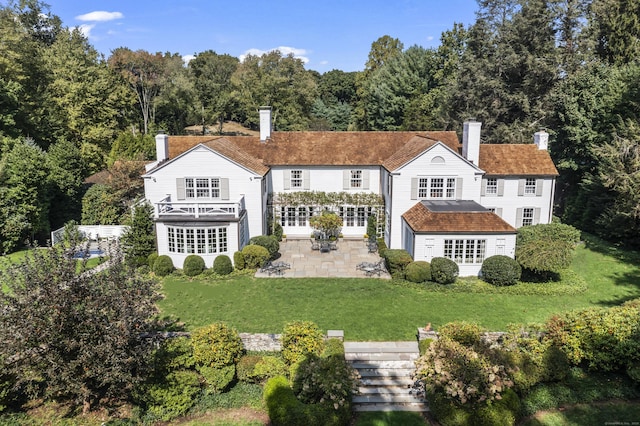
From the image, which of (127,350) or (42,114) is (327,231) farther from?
(42,114)

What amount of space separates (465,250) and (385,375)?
38.8ft

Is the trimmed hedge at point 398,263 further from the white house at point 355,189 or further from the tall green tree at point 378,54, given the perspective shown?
the tall green tree at point 378,54

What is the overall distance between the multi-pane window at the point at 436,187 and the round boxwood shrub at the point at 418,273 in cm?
618

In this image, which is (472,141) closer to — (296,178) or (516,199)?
(516,199)

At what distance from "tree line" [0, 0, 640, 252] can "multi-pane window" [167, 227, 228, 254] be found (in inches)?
397

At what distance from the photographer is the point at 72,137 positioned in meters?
44.7

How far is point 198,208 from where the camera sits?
27.5m

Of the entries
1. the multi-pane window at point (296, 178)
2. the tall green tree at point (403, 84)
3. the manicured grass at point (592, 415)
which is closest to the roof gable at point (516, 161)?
the multi-pane window at point (296, 178)

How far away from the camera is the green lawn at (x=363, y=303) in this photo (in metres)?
19.8

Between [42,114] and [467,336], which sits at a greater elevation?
[42,114]

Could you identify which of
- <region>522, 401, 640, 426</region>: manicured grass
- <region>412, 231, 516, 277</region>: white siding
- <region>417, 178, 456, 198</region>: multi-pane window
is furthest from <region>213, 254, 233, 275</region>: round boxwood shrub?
<region>522, 401, 640, 426</region>: manicured grass

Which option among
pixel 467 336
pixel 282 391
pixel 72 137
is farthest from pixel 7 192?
pixel 467 336

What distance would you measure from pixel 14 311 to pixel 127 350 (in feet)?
10.9

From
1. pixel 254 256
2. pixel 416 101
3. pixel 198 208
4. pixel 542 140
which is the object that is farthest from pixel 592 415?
pixel 416 101
